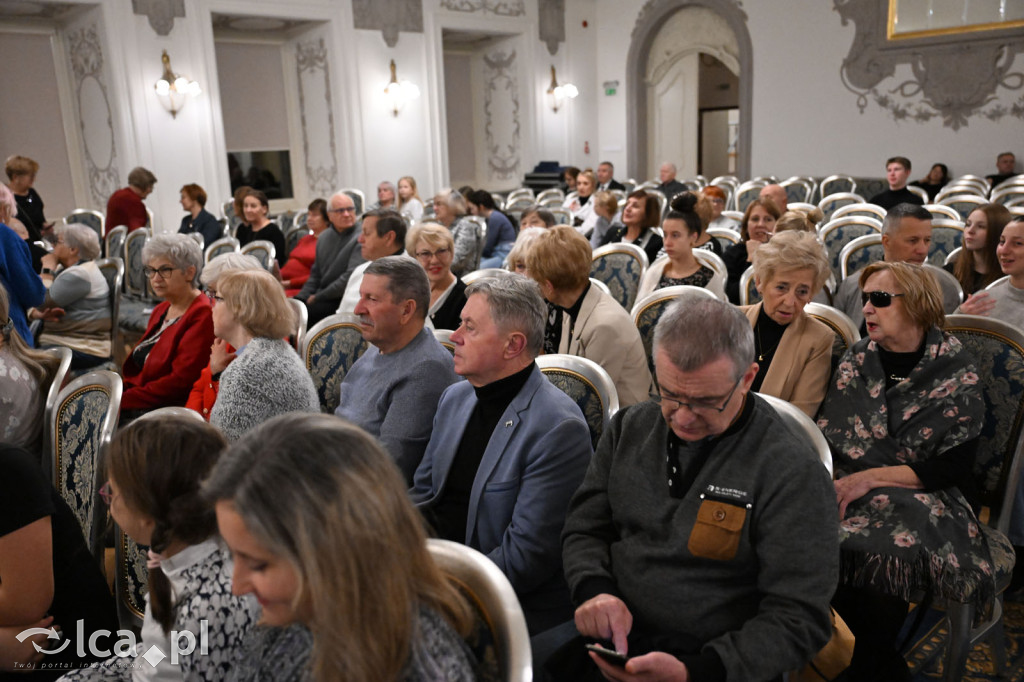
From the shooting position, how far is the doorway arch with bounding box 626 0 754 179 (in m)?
12.2

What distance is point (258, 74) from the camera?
1159 centimetres

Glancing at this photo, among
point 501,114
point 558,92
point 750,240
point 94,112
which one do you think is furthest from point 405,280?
point 558,92

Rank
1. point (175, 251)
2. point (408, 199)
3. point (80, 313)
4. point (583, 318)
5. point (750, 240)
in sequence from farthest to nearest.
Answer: point (408, 199) → point (750, 240) → point (80, 313) → point (175, 251) → point (583, 318)

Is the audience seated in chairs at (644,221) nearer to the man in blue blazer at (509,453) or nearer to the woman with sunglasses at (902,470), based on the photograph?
the woman with sunglasses at (902,470)

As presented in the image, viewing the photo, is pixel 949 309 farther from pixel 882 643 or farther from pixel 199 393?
pixel 199 393

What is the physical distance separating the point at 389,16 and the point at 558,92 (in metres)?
3.57

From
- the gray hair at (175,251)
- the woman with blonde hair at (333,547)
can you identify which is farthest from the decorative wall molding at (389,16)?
the woman with blonde hair at (333,547)

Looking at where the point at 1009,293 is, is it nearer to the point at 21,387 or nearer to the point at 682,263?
the point at 682,263

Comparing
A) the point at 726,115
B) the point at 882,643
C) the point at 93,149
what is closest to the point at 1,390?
the point at 882,643

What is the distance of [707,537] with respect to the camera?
4.64 ft

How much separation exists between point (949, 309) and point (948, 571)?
1475 mm

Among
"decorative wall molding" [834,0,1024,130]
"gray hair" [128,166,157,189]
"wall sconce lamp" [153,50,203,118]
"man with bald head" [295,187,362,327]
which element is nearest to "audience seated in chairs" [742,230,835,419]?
"man with bald head" [295,187,362,327]

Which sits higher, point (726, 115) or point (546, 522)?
point (726, 115)

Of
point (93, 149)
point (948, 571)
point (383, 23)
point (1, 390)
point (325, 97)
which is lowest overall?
point (948, 571)
